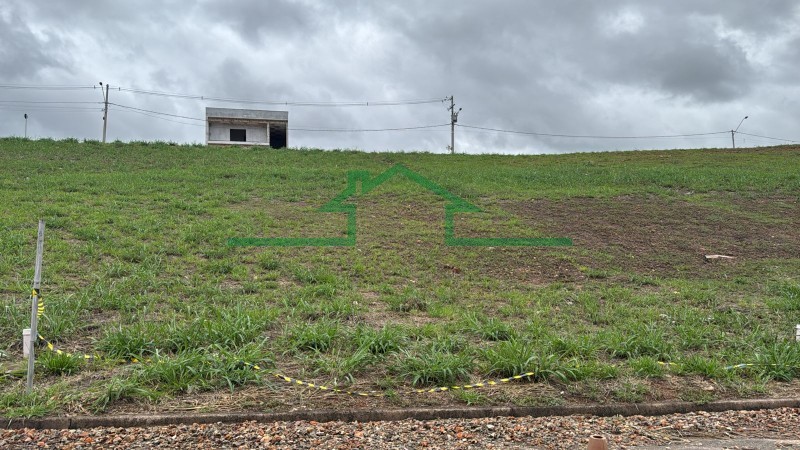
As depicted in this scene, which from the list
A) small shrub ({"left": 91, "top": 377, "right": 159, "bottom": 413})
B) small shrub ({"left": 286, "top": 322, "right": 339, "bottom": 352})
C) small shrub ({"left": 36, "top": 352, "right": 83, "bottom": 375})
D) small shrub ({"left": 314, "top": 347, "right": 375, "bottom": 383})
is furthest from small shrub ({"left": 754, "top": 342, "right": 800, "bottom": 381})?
small shrub ({"left": 36, "top": 352, "right": 83, "bottom": 375})

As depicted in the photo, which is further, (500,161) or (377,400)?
(500,161)

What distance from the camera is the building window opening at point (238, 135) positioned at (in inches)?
1401

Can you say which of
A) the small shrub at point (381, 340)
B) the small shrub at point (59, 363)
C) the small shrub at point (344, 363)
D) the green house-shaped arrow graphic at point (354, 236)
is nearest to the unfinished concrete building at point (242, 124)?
the green house-shaped arrow graphic at point (354, 236)

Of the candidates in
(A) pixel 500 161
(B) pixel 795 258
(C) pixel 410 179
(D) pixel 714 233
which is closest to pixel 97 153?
(C) pixel 410 179

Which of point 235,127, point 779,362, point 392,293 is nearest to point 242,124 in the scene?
point 235,127

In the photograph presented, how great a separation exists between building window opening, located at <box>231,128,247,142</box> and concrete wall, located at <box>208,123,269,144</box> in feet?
0.62

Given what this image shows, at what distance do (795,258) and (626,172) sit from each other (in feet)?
25.6

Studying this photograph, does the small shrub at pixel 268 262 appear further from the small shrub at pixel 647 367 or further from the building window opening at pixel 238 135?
the building window opening at pixel 238 135

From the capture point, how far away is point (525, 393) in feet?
12.2

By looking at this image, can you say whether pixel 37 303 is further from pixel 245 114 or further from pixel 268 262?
pixel 245 114

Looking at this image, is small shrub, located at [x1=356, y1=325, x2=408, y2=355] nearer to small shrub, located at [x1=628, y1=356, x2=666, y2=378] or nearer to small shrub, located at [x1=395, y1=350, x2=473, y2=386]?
small shrub, located at [x1=395, y1=350, x2=473, y2=386]

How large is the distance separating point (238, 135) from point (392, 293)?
3185 cm

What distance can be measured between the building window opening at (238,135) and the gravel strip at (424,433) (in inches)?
1342

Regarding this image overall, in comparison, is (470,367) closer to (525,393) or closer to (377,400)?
(525,393)
